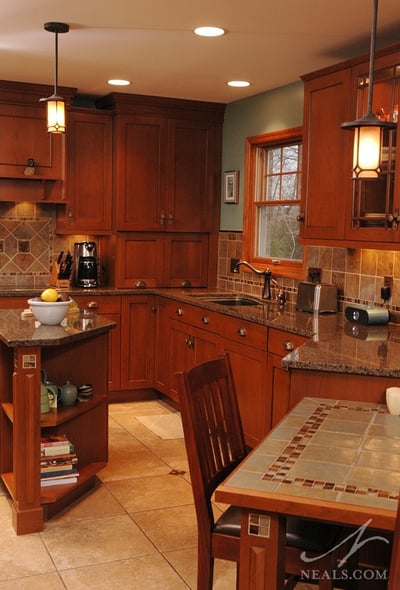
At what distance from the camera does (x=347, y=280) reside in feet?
14.6

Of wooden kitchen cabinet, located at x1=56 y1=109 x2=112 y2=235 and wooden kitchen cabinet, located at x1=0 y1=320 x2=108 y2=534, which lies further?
wooden kitchen cabinet, located at x1=56 y1=109 x2=112 y2=235

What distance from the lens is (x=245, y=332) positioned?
4.36 meters

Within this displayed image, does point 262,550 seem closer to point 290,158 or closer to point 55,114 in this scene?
point 55,114

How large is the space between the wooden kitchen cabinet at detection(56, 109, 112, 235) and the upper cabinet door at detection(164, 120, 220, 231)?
503 millimetres

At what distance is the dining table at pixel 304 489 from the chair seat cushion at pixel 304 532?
0.14 ft

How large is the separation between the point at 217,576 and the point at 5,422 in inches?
55.7

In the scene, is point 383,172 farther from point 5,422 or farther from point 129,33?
point 5,422

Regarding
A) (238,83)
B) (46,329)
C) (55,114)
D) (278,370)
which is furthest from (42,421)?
(238,83)

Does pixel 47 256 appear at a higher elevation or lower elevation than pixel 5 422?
higher

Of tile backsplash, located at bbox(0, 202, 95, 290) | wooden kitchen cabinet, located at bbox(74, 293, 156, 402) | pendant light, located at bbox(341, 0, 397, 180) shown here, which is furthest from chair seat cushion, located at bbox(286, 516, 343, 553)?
tile backsplash, located at bbox(0, 202, 95, 290)

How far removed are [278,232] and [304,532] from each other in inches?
141

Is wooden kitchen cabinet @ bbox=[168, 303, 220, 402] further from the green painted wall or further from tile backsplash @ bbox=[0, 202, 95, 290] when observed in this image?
tile backsplash @ bbox=[0, 202, 95, 290]

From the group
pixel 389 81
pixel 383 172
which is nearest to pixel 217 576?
pixel 383 172

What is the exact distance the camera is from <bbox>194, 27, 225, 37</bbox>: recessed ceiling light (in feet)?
12.4
